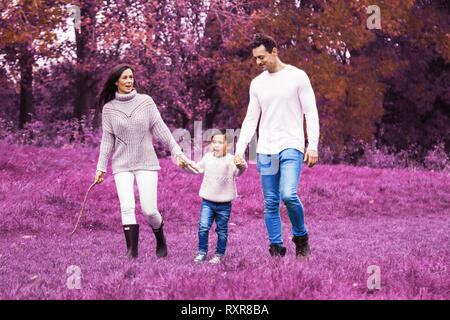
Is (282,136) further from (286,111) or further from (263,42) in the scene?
(263,42)

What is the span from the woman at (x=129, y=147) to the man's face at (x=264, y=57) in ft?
4.63

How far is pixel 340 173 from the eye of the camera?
48.1 ft

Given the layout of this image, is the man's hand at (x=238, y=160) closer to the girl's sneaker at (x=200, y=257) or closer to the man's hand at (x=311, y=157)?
the man's hand at (x=311, y=157)

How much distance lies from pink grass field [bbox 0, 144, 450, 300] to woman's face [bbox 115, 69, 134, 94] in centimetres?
198

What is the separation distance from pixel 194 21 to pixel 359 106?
6.78 metres

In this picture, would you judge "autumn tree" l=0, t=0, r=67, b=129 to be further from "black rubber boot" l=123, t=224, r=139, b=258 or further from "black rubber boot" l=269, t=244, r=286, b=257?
"black rubber boot" l=269, t=244, r=286, b=257

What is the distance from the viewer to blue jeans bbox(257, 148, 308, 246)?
5.32 m

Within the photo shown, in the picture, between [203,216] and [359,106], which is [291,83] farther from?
[359,106]

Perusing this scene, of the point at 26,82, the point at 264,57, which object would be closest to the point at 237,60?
the point at 26,82

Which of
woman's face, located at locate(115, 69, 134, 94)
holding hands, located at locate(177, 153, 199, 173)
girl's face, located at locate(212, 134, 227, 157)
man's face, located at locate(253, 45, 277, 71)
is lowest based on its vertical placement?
holding hands, located at locate(177, 153, 199, 173)

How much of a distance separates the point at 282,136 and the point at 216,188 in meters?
1.06

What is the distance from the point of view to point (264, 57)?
551 cm

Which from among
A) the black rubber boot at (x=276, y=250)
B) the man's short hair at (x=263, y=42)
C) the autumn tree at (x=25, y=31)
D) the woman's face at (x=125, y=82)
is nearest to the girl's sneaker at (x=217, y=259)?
the black rubber boot at (x=276, y=250)

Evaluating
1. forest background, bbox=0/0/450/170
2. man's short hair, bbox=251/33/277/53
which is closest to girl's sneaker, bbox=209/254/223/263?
man's short hair, bbox=251/33/277/53
